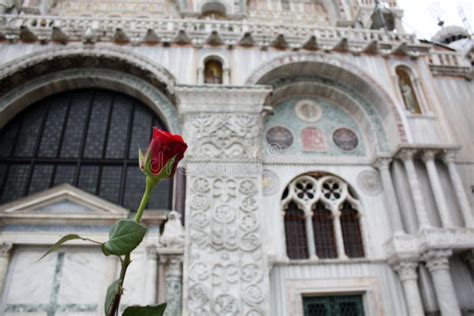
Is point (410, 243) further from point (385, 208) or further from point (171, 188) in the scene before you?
point (171, 188)

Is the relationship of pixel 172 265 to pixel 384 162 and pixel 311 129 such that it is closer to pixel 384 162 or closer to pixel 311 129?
pixel 311 129

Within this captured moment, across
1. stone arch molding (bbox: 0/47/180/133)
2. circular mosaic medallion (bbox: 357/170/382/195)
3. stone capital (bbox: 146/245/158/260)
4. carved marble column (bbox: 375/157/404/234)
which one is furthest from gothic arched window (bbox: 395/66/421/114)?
stone capital (bbox: 146/245/158/260)

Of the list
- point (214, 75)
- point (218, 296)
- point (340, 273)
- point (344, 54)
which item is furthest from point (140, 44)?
point (340, 273)

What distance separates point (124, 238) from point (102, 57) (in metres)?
8.53

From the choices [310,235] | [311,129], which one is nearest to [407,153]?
[311,129]

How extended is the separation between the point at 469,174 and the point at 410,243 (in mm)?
2650

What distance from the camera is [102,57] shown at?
28.4ft

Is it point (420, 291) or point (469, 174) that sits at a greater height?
point (469, 174)

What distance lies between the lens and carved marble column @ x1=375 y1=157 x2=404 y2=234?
25.5 ft

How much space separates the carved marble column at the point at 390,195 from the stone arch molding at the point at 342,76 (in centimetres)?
49

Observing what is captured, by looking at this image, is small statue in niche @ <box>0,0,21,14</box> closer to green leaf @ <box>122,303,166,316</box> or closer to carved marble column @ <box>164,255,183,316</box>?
carved marble column @ <box>164,255,183,316</box>

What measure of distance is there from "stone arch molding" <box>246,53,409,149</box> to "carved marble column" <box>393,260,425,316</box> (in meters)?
2.68

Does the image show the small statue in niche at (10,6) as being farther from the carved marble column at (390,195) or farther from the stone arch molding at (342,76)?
the carved marble column at (390,195)

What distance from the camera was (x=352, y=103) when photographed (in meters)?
9.40
